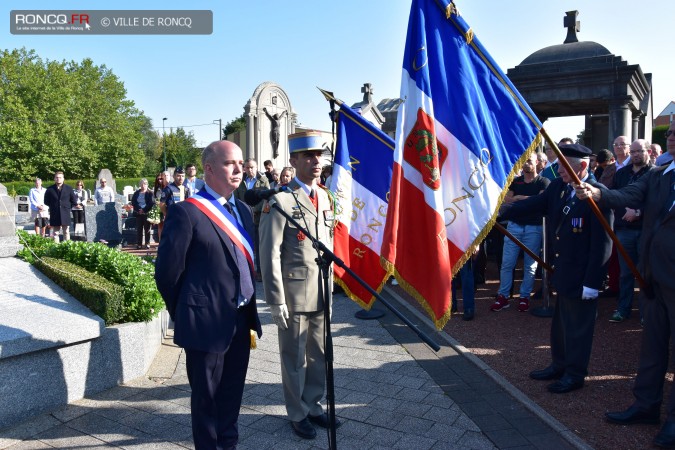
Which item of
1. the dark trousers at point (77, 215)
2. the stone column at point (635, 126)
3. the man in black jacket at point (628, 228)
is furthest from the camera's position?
the dark trousers at point (77, 215)

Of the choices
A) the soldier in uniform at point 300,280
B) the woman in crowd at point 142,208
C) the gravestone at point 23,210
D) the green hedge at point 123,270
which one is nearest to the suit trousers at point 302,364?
the soldier in uniform at point 300,280

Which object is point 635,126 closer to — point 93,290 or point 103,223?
point 93,290

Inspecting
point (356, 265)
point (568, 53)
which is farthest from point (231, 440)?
point (568, 53)

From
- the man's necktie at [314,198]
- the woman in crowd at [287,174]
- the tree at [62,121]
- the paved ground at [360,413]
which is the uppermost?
the tree at [62,121]

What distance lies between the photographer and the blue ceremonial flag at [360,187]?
264 inches

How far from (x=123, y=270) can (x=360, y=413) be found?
3.15 m

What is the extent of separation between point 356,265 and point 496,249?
4951mm

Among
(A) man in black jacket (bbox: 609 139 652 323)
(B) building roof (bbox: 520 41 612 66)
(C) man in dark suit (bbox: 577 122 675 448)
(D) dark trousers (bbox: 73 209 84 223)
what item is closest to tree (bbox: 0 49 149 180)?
(D) dark trousers (bbox: 73 209 84 223)

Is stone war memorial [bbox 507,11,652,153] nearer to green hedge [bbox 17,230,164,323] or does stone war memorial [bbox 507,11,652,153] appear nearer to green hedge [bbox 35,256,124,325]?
green hedge [bbox 17,230,164,323]

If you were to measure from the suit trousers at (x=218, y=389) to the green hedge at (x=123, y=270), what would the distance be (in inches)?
92.1

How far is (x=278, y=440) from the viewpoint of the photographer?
400 cm

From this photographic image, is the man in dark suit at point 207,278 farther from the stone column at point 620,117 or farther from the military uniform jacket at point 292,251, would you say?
the stone column at point 620,117

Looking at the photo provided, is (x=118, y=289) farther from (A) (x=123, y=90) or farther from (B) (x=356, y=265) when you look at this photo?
(A) (x=123, y=90)

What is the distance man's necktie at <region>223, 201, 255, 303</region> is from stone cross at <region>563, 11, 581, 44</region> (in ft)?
36.1
